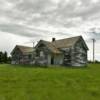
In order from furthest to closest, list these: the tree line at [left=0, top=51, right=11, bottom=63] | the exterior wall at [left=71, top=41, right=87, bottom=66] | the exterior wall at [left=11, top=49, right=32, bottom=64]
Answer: the tree line at [left=0, top=51, right=11, bottom=63], the exterior wall at [left=11, top=49, right=32, bottom=64], the exterior wall at [left=71, top=41, right=87, bottom=66]

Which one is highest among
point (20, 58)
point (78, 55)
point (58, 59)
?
point (78, 55)

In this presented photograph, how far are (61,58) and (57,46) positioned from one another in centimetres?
363

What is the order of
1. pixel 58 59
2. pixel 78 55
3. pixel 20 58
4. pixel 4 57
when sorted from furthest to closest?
pixel 4 57
pixel 20 58
pixel 78 55
pixel 58 59

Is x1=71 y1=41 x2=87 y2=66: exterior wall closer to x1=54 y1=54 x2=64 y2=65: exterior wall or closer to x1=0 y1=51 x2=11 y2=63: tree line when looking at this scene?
x1=54 y1=54 x2=64 y2=65: exterior wall

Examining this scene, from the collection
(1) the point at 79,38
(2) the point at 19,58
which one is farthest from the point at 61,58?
(2) the point at 19,58

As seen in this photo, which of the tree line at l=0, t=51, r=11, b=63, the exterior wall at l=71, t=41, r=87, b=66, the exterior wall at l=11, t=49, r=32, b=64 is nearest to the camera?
the exterior wall at l=71, t=41, r=87, b=66

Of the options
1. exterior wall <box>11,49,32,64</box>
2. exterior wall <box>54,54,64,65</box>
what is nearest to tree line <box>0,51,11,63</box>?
exterior wall <box>11,49,32,64</box>

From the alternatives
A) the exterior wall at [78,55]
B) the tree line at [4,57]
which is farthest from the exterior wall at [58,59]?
the tree line at [4,57]

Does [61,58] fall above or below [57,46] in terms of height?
below

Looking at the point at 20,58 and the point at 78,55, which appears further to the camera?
the point at 20,58

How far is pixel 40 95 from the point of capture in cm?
965

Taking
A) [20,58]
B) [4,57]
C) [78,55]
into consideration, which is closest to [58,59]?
[78,55]

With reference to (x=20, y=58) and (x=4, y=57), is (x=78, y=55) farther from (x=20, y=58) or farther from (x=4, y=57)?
(x=4, y=57)

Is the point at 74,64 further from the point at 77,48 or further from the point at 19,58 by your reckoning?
the point at 19,58
